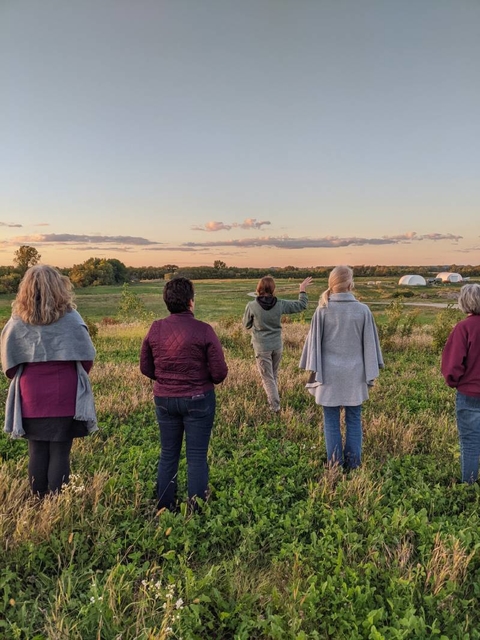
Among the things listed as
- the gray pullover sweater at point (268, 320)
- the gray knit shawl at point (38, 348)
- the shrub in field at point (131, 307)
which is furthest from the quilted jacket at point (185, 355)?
the shrub in field at point (131, 307)

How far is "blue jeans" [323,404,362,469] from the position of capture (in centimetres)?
512

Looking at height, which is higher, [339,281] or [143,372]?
[339,281]

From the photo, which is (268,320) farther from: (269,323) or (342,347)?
(342,347)

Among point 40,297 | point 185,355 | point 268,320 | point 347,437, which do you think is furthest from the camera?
point 268,320

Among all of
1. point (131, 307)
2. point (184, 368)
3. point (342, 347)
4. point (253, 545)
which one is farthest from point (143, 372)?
point (131, 307)

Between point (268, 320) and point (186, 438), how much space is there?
11.5ft

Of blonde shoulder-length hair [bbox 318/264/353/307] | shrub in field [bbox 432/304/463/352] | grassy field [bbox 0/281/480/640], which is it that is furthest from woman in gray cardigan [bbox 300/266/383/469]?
shrub in field [bbox 432/304/463/352]

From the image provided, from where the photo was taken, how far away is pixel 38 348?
3.90m

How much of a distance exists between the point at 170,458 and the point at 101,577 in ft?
3.84

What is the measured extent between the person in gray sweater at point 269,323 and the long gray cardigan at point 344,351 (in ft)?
7.26

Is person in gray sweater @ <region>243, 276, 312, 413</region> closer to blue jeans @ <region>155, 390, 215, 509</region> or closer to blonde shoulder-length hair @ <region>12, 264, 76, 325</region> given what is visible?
blue jeans @ <region>155, 390, 215, 509</region>

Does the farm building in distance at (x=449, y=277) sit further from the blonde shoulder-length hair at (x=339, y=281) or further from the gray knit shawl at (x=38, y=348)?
the gray knit shawl at (x=38, y=348)

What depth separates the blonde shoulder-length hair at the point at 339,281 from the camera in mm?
4949

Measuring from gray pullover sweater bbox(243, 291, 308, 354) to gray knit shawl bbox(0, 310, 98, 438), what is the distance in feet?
12.3
